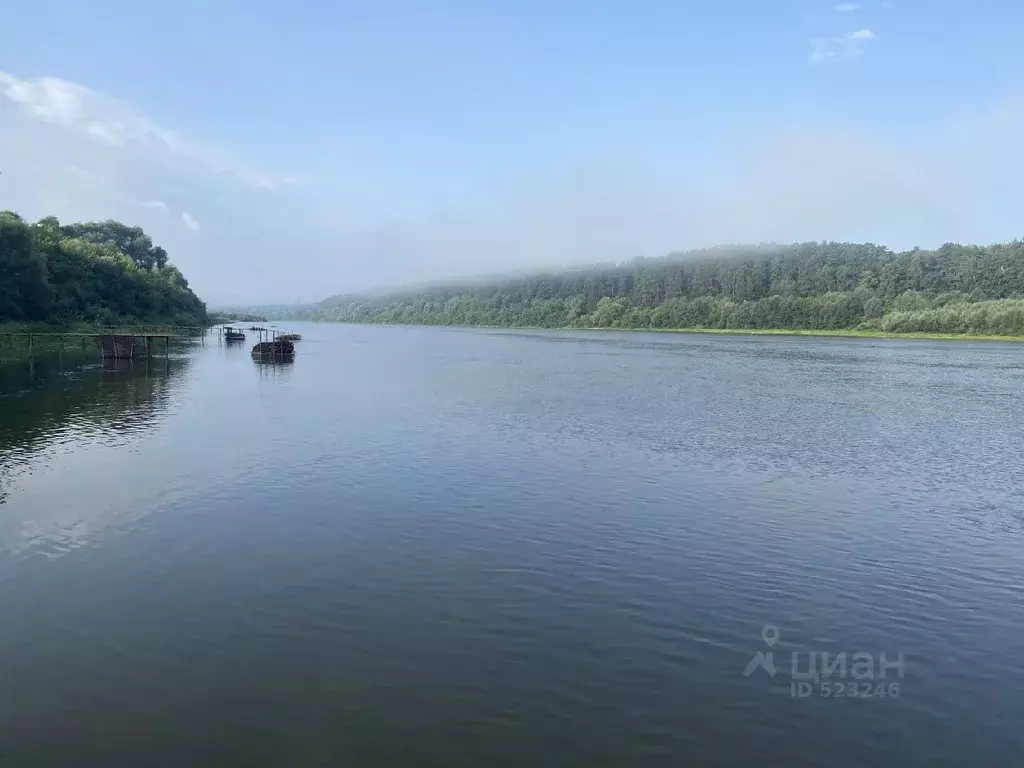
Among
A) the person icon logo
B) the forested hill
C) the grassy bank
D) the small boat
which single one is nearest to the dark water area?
the person icon logo

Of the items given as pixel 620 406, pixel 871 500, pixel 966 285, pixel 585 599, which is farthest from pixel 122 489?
pixel 966 285

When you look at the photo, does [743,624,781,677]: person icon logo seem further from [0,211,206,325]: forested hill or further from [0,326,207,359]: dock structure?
[0,211,206,325]: forested hill

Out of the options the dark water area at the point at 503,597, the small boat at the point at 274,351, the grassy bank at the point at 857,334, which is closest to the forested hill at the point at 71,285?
the small boat at the point at 274,351

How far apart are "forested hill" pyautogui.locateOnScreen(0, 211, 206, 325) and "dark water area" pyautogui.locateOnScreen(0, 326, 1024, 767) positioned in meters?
61.8

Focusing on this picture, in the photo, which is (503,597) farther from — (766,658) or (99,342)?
(99,342)

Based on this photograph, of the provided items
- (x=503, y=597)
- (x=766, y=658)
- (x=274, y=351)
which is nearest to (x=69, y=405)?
(x=503, y=597)

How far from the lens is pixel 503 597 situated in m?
14.7

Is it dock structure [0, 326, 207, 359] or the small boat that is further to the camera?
the small boat

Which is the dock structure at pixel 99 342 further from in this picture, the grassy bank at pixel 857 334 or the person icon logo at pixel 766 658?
the grassy bank at pixel 857 334

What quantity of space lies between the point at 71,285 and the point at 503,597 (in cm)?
10661

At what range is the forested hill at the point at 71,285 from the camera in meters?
80.6

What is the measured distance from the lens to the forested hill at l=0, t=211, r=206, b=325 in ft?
265

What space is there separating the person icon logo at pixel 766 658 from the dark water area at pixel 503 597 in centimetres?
6

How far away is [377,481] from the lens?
24156 millimetres
